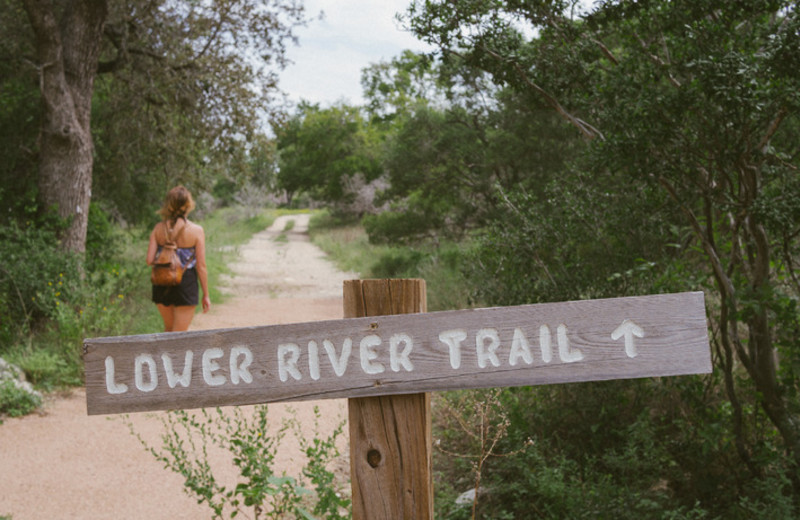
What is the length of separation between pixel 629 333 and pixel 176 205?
542 cm

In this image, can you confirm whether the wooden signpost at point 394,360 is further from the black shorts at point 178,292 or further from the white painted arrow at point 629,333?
the black shorts at point 178,292

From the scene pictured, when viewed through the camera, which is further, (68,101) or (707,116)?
(68,101)

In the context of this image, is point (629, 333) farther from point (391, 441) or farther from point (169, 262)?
point (169, 262)

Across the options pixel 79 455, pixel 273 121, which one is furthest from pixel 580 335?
pixel 273 121

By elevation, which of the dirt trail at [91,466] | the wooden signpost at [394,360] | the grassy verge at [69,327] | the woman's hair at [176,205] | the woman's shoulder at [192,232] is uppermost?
the woman's hair at [176,205]

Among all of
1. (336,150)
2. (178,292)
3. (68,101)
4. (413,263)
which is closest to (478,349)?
(178,292)

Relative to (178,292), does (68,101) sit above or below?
above

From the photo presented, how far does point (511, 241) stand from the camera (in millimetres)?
5320

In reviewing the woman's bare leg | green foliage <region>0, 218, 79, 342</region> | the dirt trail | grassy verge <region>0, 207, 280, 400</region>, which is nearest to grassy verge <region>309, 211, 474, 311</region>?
the dirt trail

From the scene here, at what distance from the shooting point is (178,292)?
664cm

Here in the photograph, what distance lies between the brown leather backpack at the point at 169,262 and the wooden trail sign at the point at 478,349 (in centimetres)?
485

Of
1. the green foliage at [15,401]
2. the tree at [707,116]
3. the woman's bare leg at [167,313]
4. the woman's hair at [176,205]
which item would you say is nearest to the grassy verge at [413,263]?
the tree at [707,116]

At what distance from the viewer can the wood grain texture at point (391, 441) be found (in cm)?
191

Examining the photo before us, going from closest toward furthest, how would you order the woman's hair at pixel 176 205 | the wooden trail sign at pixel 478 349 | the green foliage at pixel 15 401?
1. the wooden trail sign at pixel 478 349
2. the green foliage at pixel 15 401
3. the woman's hair at pixel 176 205
